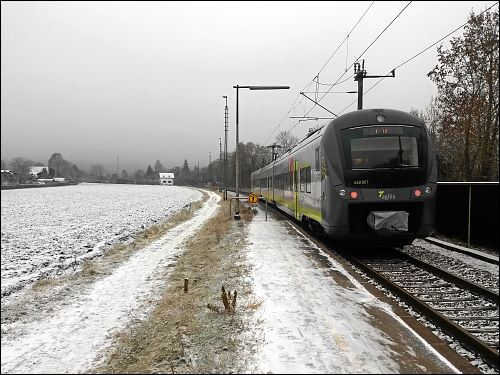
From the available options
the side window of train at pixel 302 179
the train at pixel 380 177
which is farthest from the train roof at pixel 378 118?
the side window of train at pixel 302 179

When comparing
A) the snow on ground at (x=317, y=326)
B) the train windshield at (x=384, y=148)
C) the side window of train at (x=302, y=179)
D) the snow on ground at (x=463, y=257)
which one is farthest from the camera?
the side window of train at (x=302, y=179)

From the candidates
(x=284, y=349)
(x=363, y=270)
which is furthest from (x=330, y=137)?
(x=284, y=349)

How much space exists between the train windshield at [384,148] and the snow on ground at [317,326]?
236 cm

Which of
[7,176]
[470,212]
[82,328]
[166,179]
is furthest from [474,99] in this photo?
[166,179]

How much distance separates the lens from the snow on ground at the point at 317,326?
384 centimetres

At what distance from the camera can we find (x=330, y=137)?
887cm

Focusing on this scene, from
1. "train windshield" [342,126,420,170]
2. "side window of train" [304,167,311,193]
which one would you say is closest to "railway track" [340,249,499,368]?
"train windshield" [342,126,420,170]

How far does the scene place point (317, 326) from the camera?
4.84 meters

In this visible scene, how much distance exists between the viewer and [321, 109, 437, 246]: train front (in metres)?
8.30

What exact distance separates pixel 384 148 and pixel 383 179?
69 centimetres

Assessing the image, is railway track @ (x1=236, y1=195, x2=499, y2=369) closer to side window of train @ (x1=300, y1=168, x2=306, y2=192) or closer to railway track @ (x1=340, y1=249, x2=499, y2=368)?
railway track @ (x1=340, y1=249, x2=499, y2=368)

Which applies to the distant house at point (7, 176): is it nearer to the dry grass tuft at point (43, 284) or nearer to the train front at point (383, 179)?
the dry grass tuft at point (43, 284)

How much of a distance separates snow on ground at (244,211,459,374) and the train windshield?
2.36 metres

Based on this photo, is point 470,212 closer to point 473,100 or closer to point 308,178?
point 308,178
